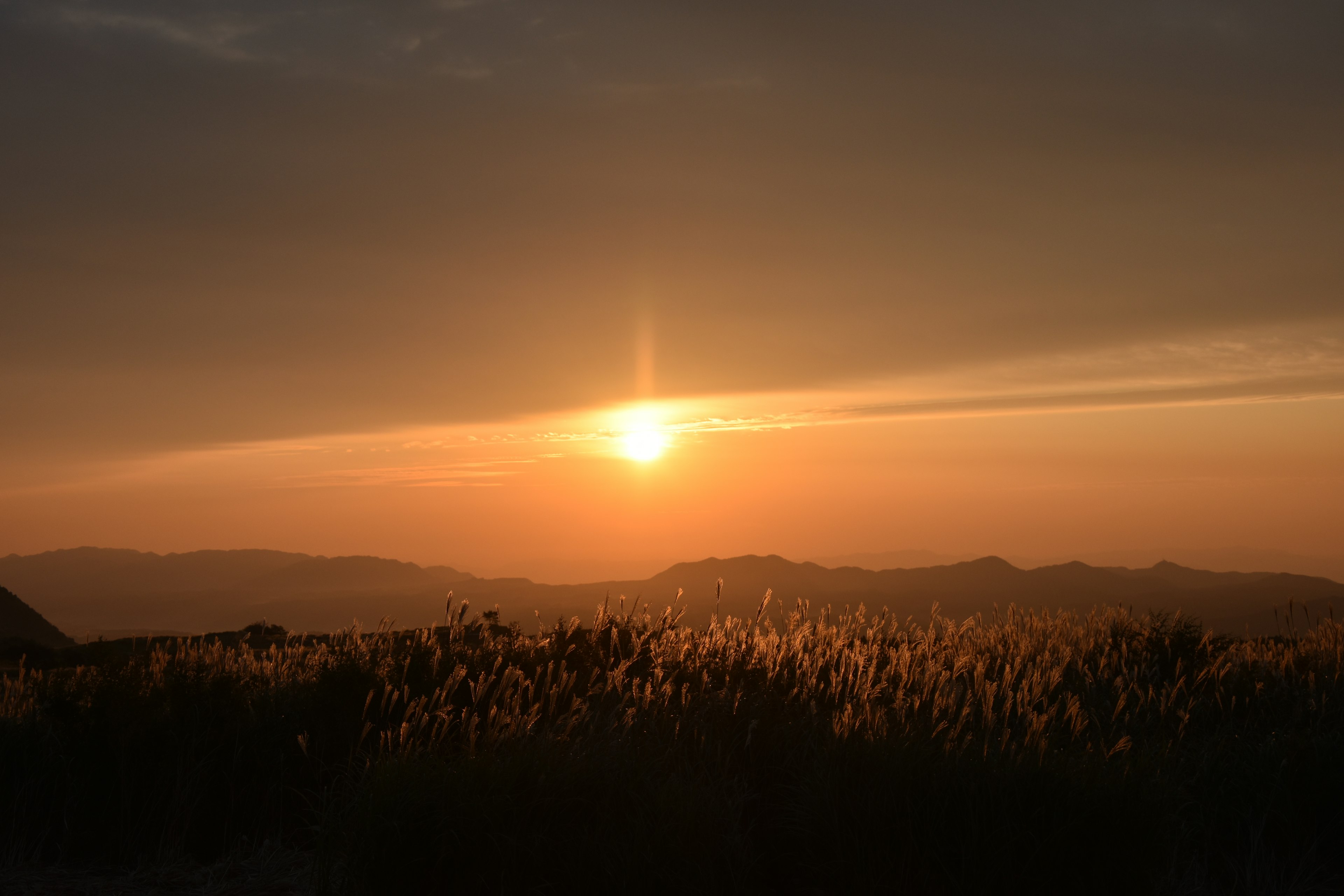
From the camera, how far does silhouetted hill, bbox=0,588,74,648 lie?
42250 millimetres

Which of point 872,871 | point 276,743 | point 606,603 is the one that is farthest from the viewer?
point 606,603

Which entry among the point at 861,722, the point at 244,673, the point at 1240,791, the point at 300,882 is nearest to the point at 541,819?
the point at 300,882

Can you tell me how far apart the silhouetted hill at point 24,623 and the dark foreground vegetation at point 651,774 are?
134ft

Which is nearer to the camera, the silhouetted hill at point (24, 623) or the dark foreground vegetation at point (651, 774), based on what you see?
the dark foreground vegetation at point (651, 774)

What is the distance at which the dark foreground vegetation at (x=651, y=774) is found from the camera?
5.04 meters

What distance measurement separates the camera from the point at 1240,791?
652 cm

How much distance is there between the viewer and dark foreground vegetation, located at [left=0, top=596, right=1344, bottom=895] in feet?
16.5

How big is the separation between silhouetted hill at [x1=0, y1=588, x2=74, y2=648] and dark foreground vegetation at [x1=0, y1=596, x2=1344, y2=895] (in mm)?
40902

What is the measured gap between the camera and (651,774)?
Result: 5617mm

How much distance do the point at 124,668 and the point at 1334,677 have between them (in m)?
11.4

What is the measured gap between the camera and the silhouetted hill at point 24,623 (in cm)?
4225

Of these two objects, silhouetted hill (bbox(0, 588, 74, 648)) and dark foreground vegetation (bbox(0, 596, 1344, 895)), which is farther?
silhouetted hill (bbox(0, 588, 74, 648))

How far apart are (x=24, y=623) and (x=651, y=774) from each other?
51.6 meters

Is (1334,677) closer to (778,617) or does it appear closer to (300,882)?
(778,617)
